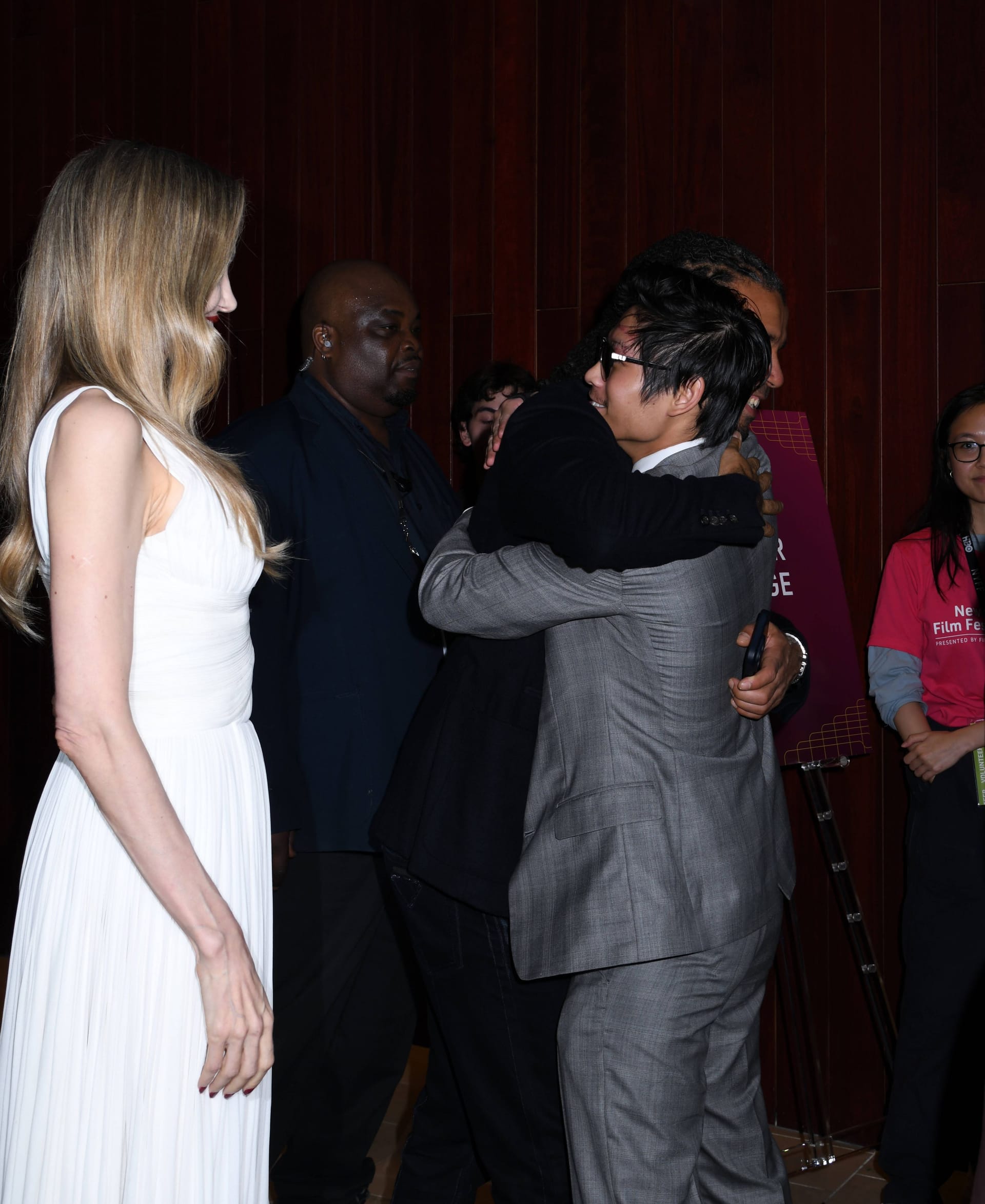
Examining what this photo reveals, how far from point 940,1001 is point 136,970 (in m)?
2.02

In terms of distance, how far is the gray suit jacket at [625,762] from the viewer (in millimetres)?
1575

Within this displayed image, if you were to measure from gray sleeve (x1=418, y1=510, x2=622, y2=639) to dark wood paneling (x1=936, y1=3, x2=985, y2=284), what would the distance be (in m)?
1.78

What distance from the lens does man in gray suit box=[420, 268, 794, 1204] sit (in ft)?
5.17

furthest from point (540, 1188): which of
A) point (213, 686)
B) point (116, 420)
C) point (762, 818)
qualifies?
point (116, 420)

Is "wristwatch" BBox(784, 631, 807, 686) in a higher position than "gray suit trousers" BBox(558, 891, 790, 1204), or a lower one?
higher

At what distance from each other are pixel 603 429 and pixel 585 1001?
794mm

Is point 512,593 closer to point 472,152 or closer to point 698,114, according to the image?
point 698,114

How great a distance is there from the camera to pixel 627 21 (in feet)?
10.3

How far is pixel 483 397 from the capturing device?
3.21 metres

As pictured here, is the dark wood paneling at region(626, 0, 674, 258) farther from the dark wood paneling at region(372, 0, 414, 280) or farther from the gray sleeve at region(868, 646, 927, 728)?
the gray sleeve at region(868, 646, 927, 728)

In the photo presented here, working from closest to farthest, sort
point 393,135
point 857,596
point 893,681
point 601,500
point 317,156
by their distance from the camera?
point 601,500, point 893,681, point 857,596, point 393,135, point 317,156

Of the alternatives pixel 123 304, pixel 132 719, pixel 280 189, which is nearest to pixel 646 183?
pixel 280 189

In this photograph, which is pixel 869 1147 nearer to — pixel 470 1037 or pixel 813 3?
pixel 470 1037

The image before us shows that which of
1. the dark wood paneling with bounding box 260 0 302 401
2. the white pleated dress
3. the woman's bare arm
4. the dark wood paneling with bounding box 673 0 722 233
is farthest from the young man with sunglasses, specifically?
the dark wood paneling with bounding box 260 0 302 401
